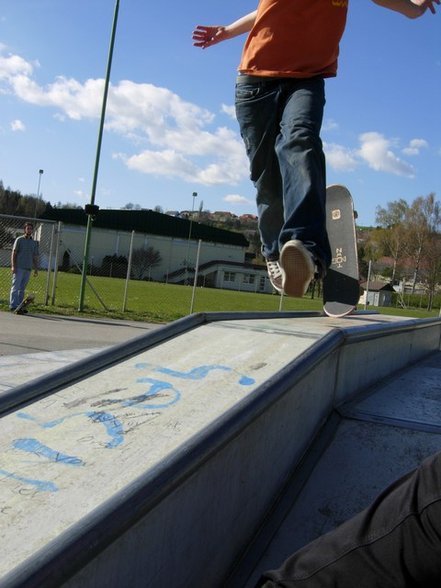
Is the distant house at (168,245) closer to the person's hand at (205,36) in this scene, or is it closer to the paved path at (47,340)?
the paved path at (47,340)

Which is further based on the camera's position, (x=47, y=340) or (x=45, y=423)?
(x=47, y=340)

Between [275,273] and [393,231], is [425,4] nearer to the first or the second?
[275,273]

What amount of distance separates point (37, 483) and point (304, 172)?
2376mm

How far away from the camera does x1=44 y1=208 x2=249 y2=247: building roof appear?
74312mm

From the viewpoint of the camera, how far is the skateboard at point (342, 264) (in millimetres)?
4332

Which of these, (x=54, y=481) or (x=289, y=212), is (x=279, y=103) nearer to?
(x=289, y=212)

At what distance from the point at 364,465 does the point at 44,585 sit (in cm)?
150

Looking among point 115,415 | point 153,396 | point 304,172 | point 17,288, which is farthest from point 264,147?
point 17,288

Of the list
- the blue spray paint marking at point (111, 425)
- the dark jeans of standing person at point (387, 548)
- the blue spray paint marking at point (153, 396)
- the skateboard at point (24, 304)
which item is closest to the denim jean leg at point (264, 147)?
the blue spray paint marking at point (153, 396)

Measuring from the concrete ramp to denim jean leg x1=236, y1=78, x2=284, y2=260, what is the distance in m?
1.38

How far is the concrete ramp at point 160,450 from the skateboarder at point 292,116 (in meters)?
0.69

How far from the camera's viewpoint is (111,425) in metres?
1.73

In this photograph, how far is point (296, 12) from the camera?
3.48 metres

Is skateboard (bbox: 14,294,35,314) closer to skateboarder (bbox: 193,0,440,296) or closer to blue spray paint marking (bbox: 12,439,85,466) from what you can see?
skateboarder (bbox: 193,0,440,296)
